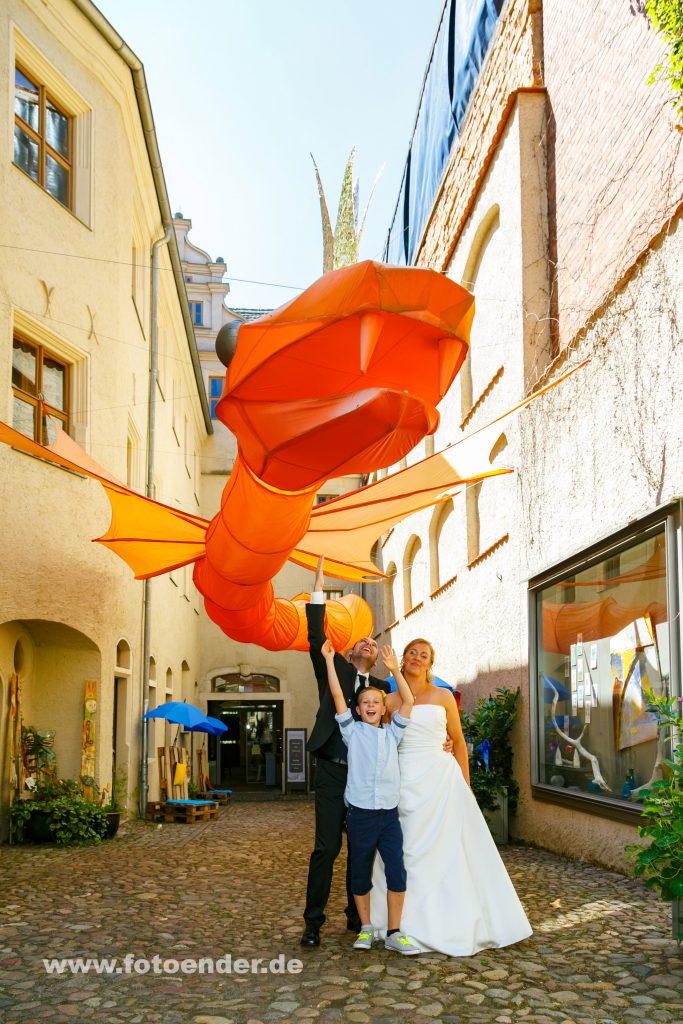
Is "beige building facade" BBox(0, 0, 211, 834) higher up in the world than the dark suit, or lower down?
higher up

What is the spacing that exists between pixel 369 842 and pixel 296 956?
0.69 meters

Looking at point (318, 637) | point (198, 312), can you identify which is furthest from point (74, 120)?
point (198, 312)

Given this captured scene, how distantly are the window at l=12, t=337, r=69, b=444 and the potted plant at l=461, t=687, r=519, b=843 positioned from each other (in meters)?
5.89

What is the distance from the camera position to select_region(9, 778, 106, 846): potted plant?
11.0m

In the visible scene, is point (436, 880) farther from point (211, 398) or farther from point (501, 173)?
point (211, 398)

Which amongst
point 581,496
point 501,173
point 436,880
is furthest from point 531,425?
point 436,880

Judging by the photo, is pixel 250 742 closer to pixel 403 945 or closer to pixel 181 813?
pixel 181 813

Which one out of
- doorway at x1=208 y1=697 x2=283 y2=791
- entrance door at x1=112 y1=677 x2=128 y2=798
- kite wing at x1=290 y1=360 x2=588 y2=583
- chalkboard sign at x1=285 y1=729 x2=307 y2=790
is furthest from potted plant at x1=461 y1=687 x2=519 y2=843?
doorway at x1=208 y1=697 x2=283 y2=791

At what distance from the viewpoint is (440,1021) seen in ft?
13.1

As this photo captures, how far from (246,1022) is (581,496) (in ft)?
18.5

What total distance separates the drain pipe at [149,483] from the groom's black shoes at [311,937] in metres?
10.1

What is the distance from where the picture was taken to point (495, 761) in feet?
34.7

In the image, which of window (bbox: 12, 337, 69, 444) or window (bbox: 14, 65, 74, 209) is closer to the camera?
window (bbox: 12, 337, 69, 444)

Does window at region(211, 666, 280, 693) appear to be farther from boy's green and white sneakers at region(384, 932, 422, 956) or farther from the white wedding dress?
boy's green and white sneakers at region(384, 932, 422, 956)
